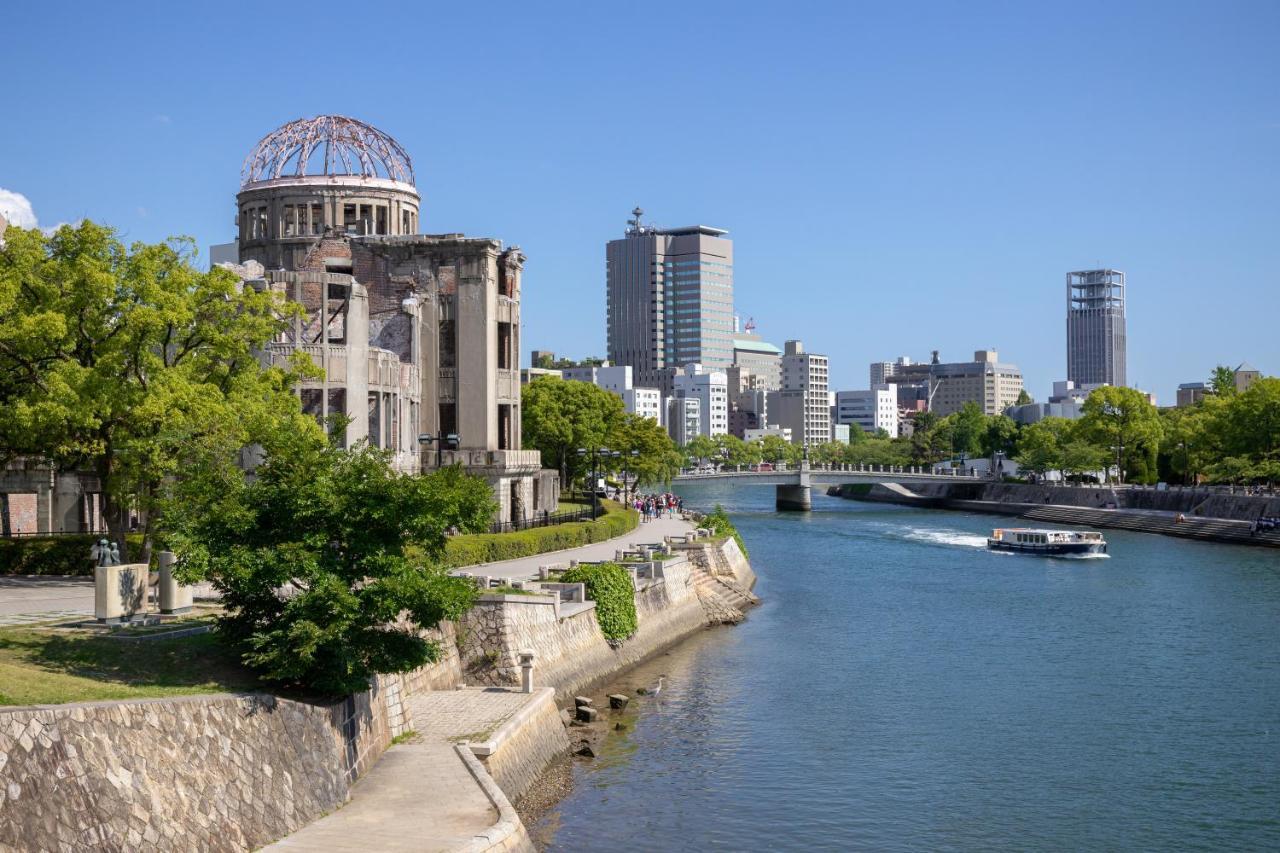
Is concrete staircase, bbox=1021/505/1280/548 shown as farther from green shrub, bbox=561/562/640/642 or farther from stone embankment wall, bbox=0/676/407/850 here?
stone embankment wall, bbox=0/676/407/850

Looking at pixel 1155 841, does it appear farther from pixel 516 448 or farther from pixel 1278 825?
pixel 516 448

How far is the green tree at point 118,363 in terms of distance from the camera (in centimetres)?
4391

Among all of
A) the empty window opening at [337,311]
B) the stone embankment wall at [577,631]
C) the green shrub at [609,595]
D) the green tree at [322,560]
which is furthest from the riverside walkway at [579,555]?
the green tree at [322,560]

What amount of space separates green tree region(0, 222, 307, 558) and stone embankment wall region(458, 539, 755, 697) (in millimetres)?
9596

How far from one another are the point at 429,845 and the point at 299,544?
26.2 ft

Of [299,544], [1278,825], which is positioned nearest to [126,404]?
[299,544]

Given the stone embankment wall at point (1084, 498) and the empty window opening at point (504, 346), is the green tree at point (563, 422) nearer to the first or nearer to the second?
the empty window opening at point (504, 346)

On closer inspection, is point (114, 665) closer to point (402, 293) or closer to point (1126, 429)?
point (402, 293)

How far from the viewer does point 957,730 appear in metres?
44.7

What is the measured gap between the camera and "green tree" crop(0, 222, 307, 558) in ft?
144

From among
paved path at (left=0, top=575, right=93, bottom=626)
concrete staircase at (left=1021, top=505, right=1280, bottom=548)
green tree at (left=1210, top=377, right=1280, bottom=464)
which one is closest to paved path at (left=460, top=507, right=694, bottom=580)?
paved path at (left=0, top=575, right=93, bottom=626)

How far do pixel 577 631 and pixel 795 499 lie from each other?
124 m

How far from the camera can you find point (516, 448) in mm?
85375

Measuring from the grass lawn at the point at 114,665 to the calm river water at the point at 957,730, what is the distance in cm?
867
